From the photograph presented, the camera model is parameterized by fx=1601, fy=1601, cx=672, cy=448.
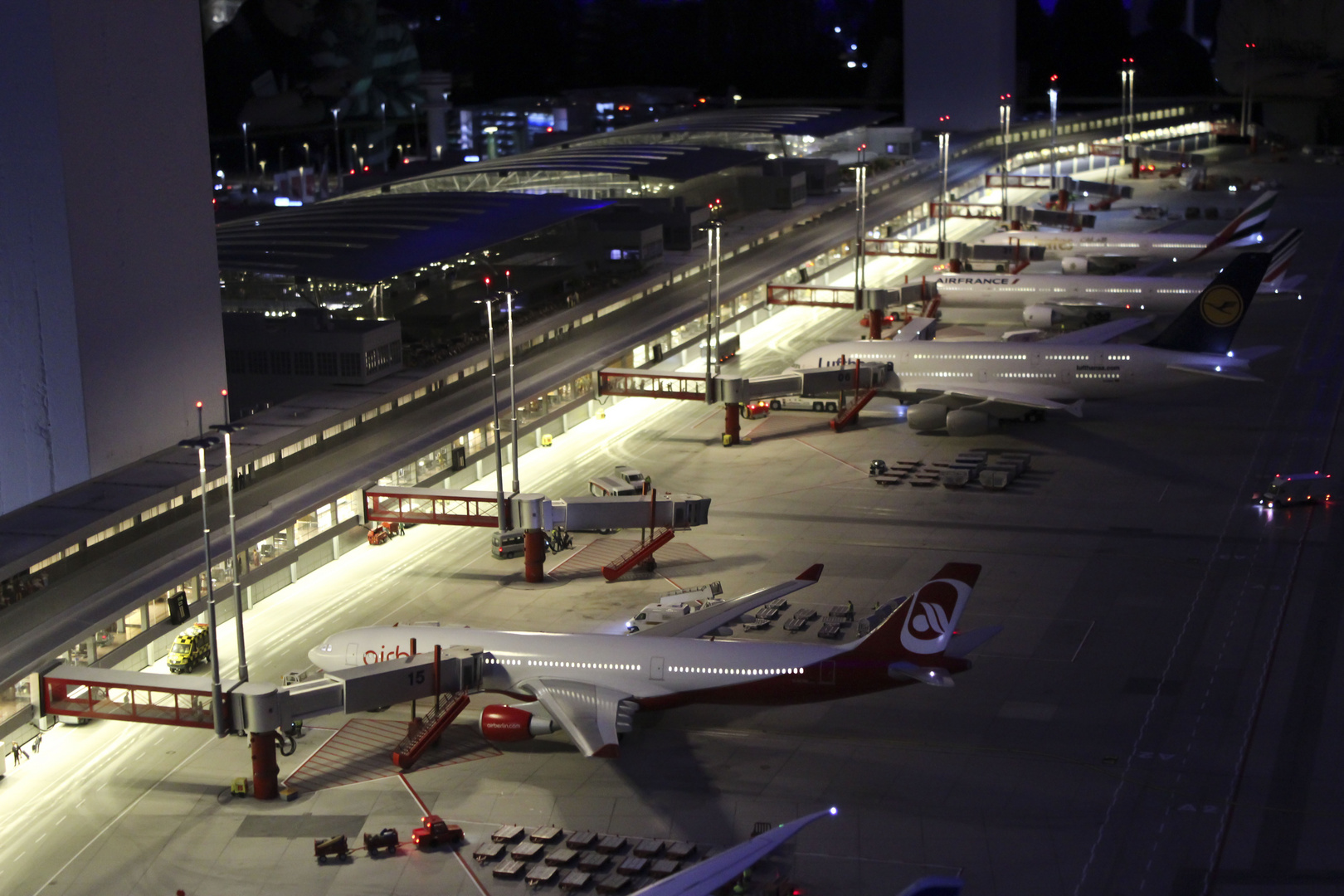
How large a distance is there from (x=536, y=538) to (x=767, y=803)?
790 inches

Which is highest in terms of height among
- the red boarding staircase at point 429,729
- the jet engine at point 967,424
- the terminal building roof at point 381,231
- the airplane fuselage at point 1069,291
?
the terminal building roof at point 381,231

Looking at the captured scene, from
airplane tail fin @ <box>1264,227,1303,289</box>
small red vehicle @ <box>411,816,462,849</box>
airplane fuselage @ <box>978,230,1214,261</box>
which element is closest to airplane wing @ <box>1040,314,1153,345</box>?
airplane tail fin @ <box>1264,227,1303,289</box>

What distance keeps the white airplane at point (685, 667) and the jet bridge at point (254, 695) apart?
172 centimetres

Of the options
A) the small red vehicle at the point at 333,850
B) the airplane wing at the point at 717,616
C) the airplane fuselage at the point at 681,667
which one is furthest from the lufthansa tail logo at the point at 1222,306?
the small red vehicle at the point at 333,850

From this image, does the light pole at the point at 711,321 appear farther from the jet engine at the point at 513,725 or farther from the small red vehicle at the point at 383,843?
the small red vehicle at the point at 383,843

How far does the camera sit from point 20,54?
56.2m

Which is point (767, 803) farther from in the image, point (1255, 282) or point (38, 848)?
point (1255, 282)

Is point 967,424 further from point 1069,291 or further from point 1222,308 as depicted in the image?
point 1069,291

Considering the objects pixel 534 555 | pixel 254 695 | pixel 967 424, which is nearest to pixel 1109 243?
pixel 967 424

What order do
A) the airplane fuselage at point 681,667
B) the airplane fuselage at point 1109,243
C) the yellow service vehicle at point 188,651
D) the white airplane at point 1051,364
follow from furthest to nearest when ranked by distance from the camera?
the airplane fuselage at point 1109,243
the white airplane at point 1051,364
the yellow service vehicle at point 188,651
the airplane fuselage at point 681,667

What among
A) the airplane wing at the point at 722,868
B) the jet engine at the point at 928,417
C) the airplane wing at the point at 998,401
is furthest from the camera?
the jet engine at the point at 928,417

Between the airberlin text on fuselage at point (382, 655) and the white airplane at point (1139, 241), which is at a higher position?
the white airplane at point (1139, 241)

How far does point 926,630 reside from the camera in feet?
144

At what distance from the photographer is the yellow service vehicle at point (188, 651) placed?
5166cm
